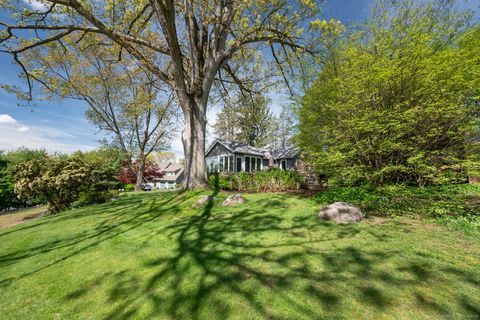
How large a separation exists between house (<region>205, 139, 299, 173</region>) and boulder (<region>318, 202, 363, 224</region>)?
1436 centimetres

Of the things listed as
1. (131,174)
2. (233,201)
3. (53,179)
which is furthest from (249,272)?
(131,174)

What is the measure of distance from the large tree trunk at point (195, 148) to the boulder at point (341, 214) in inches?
229

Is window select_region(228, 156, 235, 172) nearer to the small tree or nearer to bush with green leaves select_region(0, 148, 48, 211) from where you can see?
bush with green leaves select_region(0, 148, 48, 211)

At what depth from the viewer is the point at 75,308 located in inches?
102

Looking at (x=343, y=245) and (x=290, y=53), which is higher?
(x=290, y=53)

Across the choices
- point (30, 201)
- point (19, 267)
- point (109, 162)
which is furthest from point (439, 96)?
point (109, 162)

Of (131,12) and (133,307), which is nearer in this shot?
(133,307)

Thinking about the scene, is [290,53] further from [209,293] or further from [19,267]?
[19,267]

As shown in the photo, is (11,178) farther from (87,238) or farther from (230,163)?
(230,163)

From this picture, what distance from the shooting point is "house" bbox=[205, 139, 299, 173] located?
69.2ft

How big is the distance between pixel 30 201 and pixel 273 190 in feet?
75.1

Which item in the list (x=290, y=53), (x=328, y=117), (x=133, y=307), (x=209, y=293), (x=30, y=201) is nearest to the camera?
(x=133, y=307)

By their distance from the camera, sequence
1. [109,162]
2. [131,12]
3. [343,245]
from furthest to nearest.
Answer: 1. [109,162]
2. [131,12]
3. [343,245]

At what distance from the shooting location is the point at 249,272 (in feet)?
10.3
